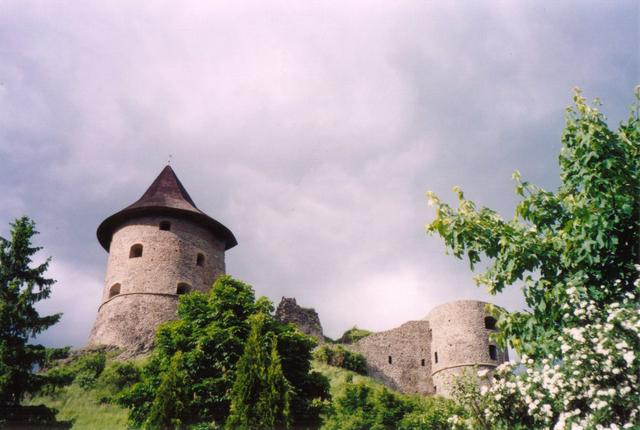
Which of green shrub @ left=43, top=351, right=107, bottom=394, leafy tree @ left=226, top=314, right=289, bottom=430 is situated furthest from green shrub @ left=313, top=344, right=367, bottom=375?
leafy tree @ left=226, top=314, right=289, bottom=430

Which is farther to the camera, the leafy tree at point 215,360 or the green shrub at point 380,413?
the green shrub at point 380,413

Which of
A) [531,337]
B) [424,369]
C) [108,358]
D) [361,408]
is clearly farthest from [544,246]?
[424,369]

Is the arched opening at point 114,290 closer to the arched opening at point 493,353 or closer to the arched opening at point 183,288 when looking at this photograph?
the arched opening at point 183,288

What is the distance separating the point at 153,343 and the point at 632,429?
77.4 feet

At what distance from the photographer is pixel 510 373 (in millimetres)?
7445

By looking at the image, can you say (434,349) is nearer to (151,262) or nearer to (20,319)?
(151,262)

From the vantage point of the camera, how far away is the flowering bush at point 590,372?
5.62 metres

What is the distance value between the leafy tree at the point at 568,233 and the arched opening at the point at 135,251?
23.9 meters

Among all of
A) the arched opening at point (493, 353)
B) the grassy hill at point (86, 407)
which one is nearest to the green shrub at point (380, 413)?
the grassy hill at point (86, 407)

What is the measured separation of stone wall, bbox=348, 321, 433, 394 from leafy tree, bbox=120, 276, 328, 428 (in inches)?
733

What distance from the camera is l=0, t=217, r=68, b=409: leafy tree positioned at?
44.2 ft

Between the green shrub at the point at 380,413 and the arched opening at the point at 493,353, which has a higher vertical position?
the arched opening at the point at 493,353

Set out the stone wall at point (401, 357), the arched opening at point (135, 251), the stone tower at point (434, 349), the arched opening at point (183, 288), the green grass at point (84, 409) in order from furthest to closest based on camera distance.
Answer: the stone wall at point (401, 357)
the stone tower at point (434, 349)
the arched opening at point (135, 251)
the arched opening at point (183, 288)
the green grass at point (84, 409)

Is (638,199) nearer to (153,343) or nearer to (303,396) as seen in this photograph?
(303,396)
